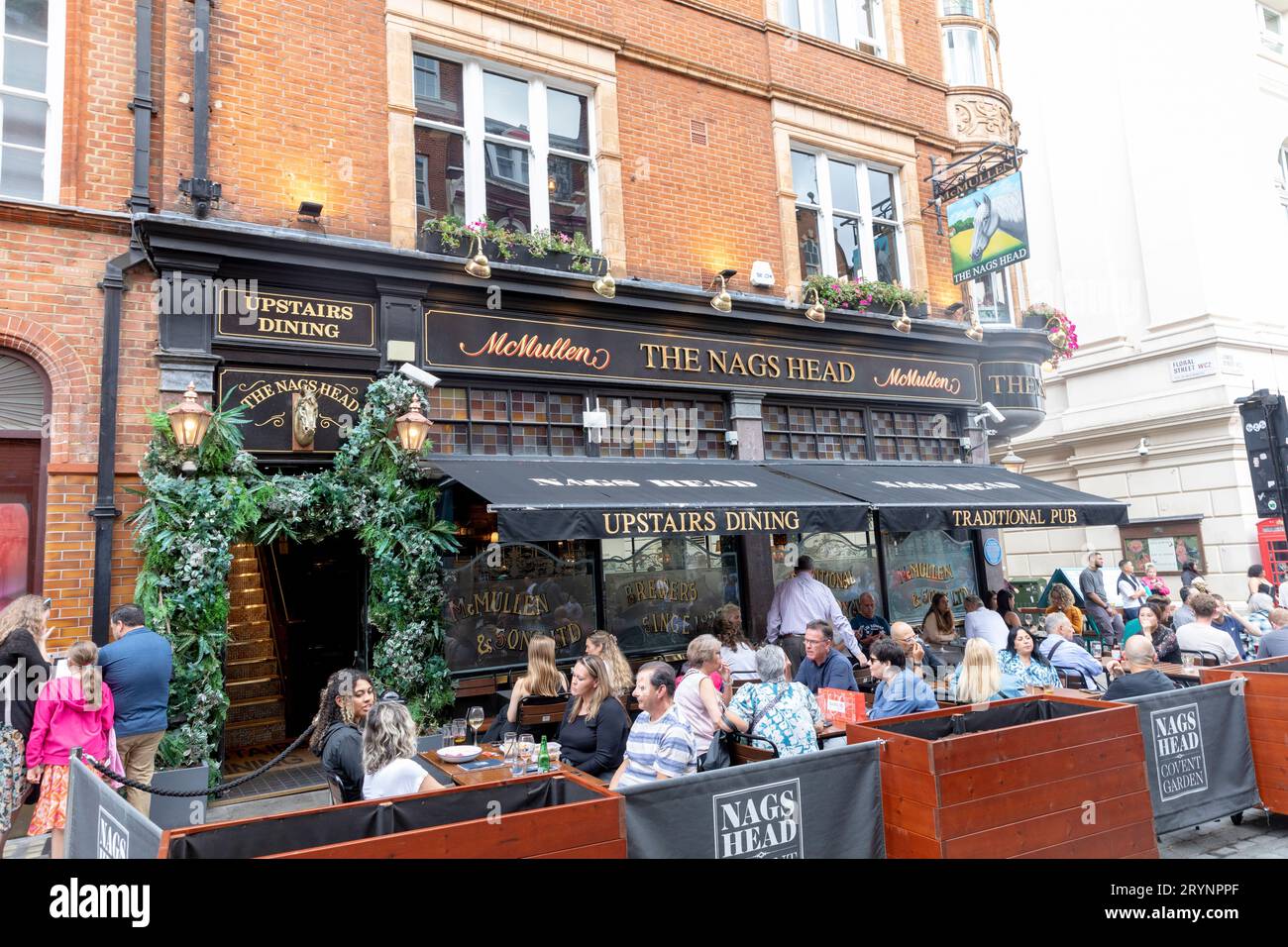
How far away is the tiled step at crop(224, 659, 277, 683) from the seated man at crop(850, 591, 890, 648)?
26.8 feet

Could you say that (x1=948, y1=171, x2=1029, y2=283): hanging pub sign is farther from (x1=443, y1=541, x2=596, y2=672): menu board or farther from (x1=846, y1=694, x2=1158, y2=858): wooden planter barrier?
(x1=846, y1=694, x2=1158, y2=858): wooden planter barrier

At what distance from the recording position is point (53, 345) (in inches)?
300

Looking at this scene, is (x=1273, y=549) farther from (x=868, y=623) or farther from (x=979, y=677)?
(x=979, y=677)

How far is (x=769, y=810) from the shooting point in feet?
14.6

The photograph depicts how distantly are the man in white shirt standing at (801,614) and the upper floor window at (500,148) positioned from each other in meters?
5.48

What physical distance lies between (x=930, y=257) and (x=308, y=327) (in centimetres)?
1034

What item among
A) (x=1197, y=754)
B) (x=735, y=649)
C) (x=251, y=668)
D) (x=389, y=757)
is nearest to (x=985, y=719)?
(x=1197, y=754)

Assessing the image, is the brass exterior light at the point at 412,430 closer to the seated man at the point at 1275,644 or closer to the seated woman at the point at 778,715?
the seated woman at the point at 778,715

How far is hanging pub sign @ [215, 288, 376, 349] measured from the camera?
26.8ft

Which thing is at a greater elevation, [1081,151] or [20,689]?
[1081,151]

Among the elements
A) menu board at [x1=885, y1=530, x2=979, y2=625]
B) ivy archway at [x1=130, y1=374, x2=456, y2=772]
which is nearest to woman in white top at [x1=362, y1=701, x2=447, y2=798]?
ivy archway at [x1=130, y1=374, x2=456, y2=772]
